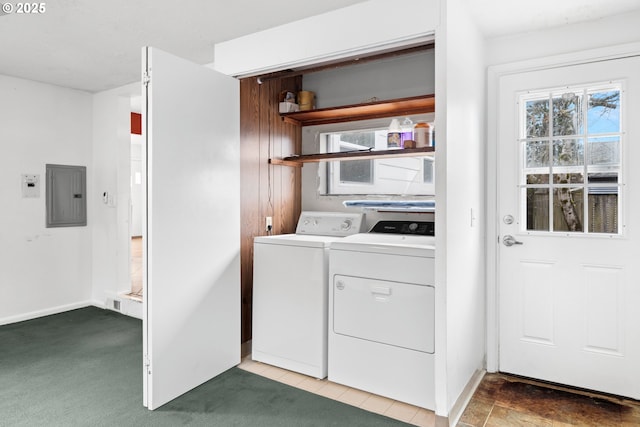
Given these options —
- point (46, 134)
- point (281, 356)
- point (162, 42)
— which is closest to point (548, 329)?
point (281, 356)

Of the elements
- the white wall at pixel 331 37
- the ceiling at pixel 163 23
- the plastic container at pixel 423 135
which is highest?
the ceiling at pixel 163 23

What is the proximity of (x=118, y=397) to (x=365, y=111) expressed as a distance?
2.57 meters

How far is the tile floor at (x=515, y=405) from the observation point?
219cm

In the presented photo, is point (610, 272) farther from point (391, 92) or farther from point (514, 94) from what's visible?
point (391, 92)

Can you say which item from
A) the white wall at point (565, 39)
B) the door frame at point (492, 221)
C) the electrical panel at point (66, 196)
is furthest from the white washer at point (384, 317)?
the electrical panel at point (66, 196)

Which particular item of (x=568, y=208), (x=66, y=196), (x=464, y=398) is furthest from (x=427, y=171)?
(x=66, y=196)

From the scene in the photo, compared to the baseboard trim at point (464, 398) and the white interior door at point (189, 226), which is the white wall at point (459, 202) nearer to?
the baseboard trim at point (464, 398)

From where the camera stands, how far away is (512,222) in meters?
2.77

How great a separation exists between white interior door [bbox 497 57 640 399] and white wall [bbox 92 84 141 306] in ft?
12.4

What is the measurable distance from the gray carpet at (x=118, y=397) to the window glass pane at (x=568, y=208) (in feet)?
5.39

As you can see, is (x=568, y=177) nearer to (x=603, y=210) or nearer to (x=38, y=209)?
(x=603, y=210)

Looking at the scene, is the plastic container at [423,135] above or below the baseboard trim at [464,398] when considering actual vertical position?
above

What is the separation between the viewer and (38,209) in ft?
13.5

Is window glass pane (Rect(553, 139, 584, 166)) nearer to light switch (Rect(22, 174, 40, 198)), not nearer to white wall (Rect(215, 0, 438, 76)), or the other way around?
white wall (Rect(215, 0, 438, 76))
